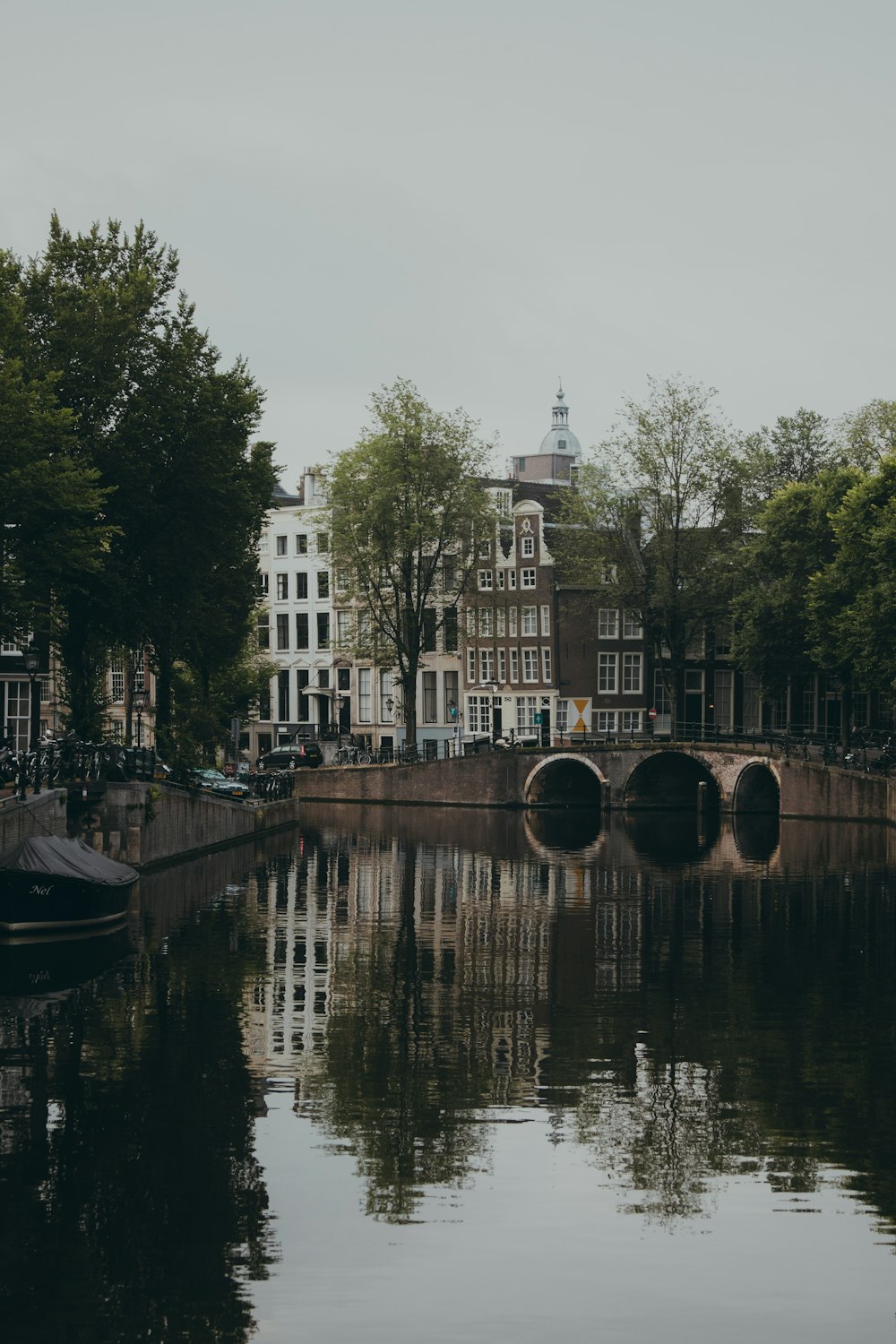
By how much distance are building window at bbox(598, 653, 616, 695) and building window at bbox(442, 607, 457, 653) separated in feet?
25.5

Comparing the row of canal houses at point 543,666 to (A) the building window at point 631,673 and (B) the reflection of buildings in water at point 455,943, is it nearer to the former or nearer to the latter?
(A) the building window at point 631,673

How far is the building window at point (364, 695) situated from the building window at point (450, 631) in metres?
8.18

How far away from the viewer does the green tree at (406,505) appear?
291ft

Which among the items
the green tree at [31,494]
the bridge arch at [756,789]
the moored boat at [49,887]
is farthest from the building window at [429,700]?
the moored boat at [49,887]

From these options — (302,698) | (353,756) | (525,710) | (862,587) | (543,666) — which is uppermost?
(862,587)

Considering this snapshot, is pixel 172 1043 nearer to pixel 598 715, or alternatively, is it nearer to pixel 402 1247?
pixel 402 1247

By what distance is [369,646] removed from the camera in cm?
9325

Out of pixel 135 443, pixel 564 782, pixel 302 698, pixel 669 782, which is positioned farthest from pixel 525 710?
pixel 135 443

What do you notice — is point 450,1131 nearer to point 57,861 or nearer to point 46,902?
point 57,861

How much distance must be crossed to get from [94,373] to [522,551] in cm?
4962

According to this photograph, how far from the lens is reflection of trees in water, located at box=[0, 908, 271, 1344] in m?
17.2

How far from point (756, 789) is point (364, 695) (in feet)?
105

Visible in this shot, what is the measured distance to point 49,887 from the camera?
3859 centimetres

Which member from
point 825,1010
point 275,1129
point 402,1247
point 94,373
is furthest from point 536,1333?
point 94,373
